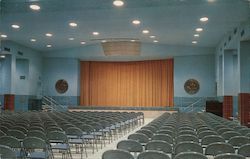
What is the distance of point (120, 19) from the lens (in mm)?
14789

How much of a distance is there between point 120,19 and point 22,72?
41.4 ft

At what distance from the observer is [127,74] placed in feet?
98.1

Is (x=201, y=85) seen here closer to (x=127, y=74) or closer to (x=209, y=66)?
(x=209, y=66)

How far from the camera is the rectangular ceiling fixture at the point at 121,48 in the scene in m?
23.9

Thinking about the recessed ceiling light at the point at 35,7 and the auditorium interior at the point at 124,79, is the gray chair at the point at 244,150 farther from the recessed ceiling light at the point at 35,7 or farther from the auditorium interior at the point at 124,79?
the recessed ceiling light at the point at 35,7

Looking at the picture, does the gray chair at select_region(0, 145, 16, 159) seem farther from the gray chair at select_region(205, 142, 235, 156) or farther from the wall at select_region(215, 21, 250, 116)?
the wall at select_region(215, 21, 250, 116)

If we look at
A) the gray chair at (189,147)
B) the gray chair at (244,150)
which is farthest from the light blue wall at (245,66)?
the gray chair at (189,147)

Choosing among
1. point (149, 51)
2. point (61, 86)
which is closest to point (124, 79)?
point (149, 51)

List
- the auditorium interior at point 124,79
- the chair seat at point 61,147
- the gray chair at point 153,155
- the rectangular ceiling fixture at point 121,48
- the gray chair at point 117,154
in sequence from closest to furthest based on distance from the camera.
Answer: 1. the gray chair at point 153,155
2. the gray chair at point 117,154
3. the chair seat at point 61,147
4. the auditorium interior at point 124,79
5. the rectangular ceiling fixture at point 121,48

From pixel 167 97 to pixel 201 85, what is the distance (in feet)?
12.2

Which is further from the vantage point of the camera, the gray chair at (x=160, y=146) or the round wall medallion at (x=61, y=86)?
the round wall medallion at (x=61, y=86)

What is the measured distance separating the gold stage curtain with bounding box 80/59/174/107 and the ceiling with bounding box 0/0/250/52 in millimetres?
6391

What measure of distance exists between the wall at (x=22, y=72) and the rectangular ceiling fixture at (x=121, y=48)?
6.04 metres

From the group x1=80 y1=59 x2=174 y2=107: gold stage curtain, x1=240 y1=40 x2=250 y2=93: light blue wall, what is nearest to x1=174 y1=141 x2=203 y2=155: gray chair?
x1=240 y1=40 x2=250 y2=93: light blue wall
